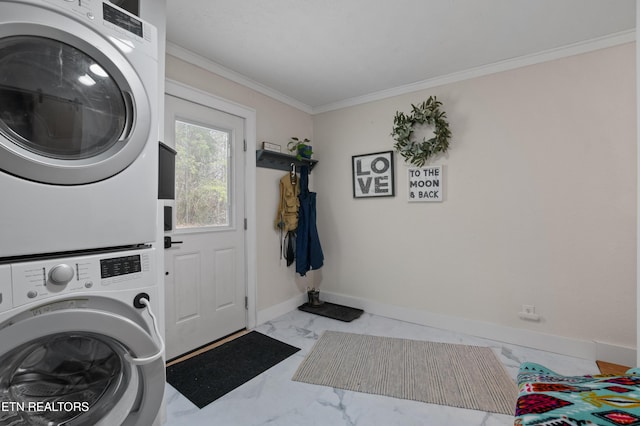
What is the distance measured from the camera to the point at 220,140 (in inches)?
103

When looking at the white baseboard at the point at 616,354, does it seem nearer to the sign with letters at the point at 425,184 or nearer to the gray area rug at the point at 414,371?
the gray area rug at the point at 414,371

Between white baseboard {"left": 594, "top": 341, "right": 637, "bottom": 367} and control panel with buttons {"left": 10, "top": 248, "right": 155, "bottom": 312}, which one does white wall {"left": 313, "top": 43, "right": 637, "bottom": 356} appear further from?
control panel with buttons {"left": 10, "top": 248, "right": 155, "bottom": 312}

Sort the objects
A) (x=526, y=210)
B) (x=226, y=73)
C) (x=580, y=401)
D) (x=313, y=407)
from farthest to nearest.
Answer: (x=226, y=73) < (x=526, y=210) < (x=313, y=407) < (x=580, y=401)

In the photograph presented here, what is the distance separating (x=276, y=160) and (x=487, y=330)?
246cm

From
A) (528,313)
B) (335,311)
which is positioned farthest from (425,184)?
(335,311)

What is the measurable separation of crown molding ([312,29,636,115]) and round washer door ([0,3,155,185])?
98.3 inches

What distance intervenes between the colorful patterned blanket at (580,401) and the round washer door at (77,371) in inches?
44.9

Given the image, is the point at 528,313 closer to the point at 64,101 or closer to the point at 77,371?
the point at 77,371

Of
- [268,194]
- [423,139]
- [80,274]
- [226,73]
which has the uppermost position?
[226,73]

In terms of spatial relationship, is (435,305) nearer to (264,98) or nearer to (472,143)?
(472,143)

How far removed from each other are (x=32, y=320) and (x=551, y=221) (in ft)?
9.80

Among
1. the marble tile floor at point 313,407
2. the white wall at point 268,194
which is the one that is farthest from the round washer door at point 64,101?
the white wall at point 268,194

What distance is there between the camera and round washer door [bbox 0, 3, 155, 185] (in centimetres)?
81

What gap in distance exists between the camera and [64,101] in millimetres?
900
